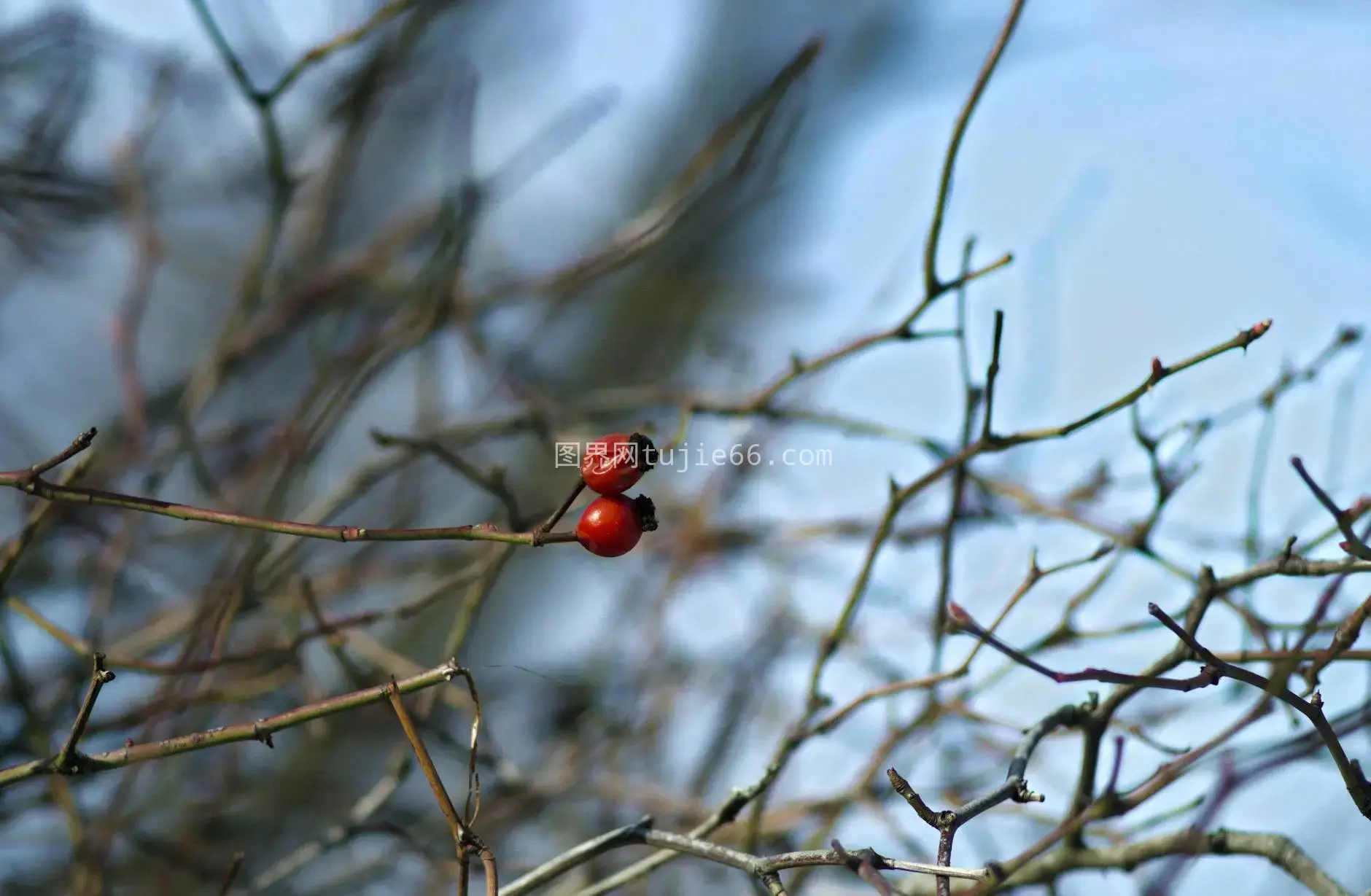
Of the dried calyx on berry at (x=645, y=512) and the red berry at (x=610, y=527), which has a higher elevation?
the dried calyx on berry at (x=645, y=512)

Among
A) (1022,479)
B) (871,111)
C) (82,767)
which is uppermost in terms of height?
(871,111)

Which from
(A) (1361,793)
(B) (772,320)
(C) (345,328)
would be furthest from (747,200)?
(B) (772,320)

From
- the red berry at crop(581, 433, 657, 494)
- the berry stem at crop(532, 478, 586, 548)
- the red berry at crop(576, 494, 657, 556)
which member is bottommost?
the berry stem at crop(532, 478, 586, 548)

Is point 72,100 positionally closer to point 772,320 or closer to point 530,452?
point 530,452

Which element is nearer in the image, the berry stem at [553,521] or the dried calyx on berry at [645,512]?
the berry stem at [553,521]

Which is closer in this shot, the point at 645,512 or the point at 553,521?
the point at 553,521
